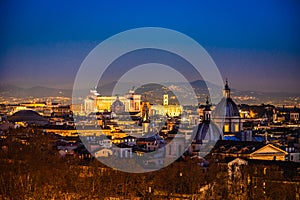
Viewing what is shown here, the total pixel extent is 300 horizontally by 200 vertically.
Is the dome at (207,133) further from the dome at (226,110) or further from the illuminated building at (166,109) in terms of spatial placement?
the illuminated building at (166,109)

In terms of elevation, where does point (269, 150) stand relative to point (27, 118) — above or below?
below

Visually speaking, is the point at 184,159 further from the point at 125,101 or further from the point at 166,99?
the point at 125,101

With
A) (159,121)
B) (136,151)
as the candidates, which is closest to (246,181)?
(136,151)

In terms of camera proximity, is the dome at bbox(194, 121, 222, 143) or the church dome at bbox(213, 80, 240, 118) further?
the church dome at bbox(213, 80, 240, 118)

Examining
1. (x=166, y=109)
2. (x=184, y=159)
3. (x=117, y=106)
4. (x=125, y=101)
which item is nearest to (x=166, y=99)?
(x=166, y=109)

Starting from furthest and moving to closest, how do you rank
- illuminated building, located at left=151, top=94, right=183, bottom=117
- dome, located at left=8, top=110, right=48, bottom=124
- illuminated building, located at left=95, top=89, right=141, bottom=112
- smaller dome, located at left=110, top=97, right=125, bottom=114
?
illuminated building, located at left=95, top=89, right=141, bottom=112 → smaller dome, located at left=110, top=97, right=125, bottom=114 → illuminated building, located at left=151, top=94, right=183, bottom=117 → dome, located at left=8, top=110, right=48, bottom=124

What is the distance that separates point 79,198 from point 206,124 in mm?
11695

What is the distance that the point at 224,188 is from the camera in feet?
57.4

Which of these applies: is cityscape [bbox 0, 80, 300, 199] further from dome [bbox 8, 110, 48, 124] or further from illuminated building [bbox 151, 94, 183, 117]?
illuminated building [bbox 151, 94, 183, 117]

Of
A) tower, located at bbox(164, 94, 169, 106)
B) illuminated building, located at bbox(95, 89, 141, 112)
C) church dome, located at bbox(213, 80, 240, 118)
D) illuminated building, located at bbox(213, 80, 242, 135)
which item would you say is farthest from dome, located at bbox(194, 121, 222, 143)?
illuminated building, located at bbox(95, 89, 141, 112)

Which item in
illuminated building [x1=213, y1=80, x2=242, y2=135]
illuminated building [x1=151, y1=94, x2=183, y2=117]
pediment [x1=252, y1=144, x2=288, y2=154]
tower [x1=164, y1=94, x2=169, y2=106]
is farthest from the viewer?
tower [x1=164, y1=94, x2=169, y2=106]

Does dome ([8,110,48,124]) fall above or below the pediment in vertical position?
above

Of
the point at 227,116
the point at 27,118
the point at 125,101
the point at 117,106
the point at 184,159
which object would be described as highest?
the point at 125,101

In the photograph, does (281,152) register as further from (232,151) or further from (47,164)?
(47,164)
